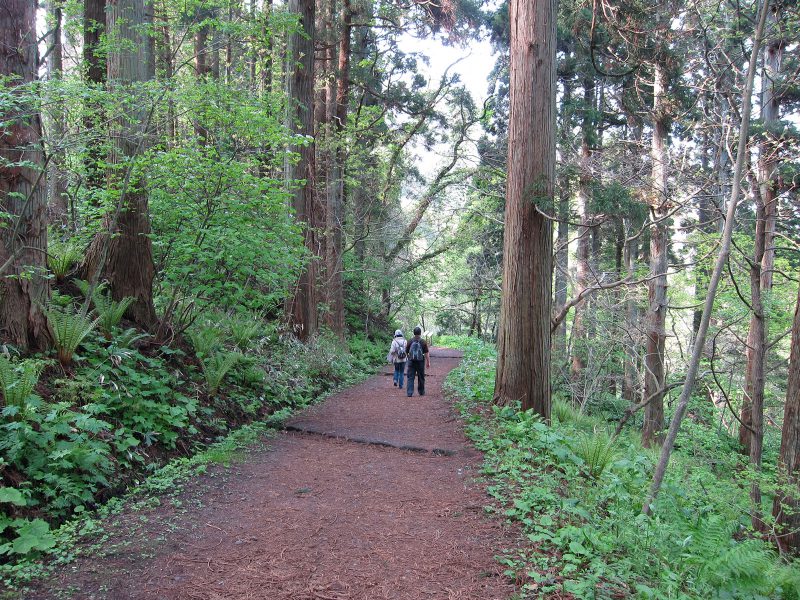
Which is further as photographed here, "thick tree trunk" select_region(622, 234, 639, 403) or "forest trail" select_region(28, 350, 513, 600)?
"thick tree trunk" select_region(622, 234, 639, 403)

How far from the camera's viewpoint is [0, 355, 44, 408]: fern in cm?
417

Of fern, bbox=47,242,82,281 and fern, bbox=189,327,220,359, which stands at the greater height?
fern, bbox=47,242,82,281

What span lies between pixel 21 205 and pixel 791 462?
8463mm

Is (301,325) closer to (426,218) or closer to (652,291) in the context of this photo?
(652,291)

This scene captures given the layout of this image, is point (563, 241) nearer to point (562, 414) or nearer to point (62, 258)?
point (562, 414)

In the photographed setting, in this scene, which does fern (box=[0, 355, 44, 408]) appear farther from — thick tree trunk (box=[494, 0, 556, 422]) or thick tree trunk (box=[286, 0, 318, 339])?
thick tree trunk (box=[286, 0, 318, 339])

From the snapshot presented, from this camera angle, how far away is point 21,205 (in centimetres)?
525

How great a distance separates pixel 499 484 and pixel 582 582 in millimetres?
1864

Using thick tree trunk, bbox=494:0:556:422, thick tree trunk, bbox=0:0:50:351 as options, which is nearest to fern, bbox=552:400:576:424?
thick tree trunk, bbox=494:0:556:422

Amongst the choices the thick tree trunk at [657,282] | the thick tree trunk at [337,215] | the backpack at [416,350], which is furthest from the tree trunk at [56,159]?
the thick tree trunk at [657,282]

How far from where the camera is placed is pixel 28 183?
533cm

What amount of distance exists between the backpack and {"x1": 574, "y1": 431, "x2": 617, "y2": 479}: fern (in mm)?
5360

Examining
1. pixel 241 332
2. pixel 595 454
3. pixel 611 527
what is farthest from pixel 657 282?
pixel 611 527

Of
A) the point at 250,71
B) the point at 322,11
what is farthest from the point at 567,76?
the point at 250,71
